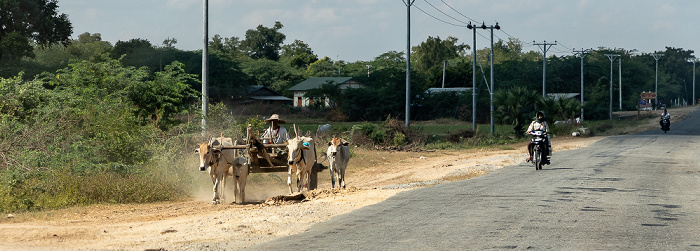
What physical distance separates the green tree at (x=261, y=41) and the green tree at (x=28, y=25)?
58.6 m

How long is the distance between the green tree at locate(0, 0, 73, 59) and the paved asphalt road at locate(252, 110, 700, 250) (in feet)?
88.9

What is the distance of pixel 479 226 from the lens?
31.6 ft

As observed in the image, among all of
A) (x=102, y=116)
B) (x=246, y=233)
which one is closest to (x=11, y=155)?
(x=102, y=116)

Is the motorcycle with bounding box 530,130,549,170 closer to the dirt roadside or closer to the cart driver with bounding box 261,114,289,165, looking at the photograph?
the dirt roadside

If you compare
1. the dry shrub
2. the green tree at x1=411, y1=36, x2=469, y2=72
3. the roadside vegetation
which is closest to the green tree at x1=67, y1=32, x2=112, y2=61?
the roadside vegetation

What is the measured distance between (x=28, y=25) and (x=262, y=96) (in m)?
36.8

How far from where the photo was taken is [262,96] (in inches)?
2940

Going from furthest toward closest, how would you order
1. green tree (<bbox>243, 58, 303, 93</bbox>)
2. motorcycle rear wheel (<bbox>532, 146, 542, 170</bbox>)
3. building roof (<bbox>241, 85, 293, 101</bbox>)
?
1. green tree (<bbox>243, 58, 303, 93</bbox>)
2. building roof (<bbox>241, 85, 293, 101</bbox>)
3. motorcycle rear wheel (<bbox>532, 146, 542, 170</bbox>)

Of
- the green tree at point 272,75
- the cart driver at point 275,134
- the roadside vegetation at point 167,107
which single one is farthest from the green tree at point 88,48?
the cart driver at point 275,134

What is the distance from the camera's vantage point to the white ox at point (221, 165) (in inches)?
534

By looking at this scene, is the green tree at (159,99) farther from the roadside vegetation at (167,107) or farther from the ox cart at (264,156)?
Result: the ox cart at (264,156)

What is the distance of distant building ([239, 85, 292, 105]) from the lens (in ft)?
231

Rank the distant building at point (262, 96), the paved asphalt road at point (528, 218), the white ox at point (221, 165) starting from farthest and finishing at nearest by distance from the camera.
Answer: the distant building at point (262, 96) → the white ox at point (221, 165) → the paved asphalt road at point (528, 218)

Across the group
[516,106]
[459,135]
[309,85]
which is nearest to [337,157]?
[459,135]
